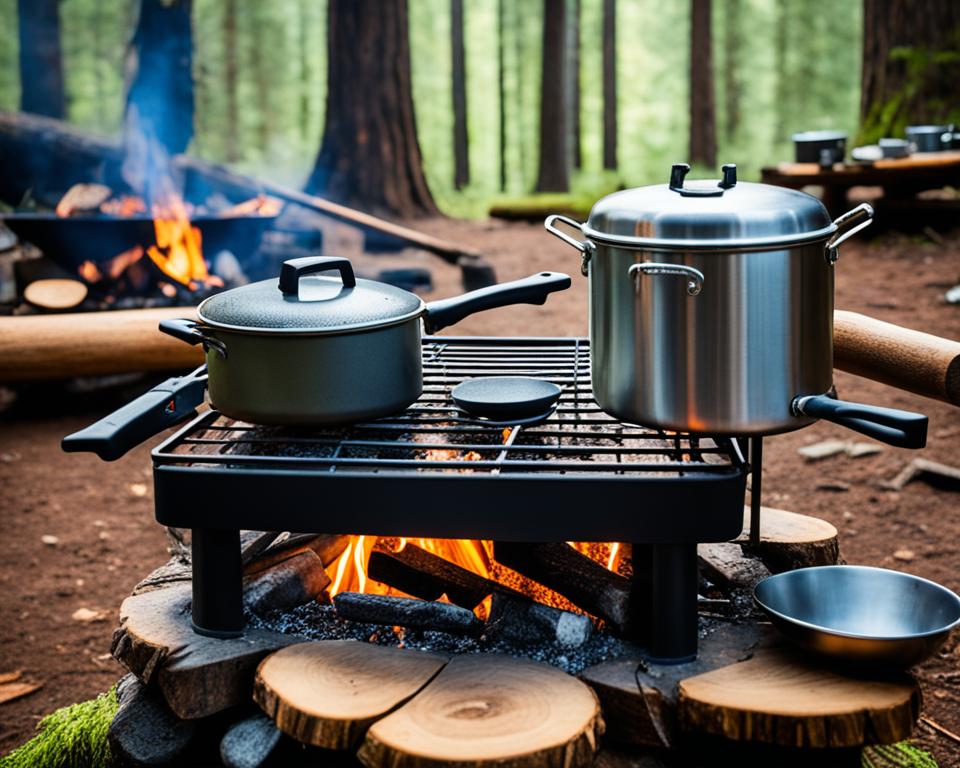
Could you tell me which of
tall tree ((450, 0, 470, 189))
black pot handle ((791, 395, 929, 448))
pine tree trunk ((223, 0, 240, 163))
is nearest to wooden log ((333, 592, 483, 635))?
black pot handle ((791, 395, 929, 448))

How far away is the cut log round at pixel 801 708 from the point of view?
2.02 meters

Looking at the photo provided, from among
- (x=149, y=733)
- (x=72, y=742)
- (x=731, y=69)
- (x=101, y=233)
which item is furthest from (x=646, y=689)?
(x=731, y=69)

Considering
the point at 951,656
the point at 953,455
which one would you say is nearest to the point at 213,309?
the point at 951,656

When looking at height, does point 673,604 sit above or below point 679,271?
below

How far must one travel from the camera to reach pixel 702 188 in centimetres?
219

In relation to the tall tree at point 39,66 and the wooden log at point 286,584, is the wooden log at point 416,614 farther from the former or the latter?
the tall tree at point 39,66

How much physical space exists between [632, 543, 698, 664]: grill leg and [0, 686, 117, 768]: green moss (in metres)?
1.39

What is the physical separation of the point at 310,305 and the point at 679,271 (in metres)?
0.77

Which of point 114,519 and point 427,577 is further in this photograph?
point 114,519

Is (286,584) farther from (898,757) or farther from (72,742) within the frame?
(898,757)

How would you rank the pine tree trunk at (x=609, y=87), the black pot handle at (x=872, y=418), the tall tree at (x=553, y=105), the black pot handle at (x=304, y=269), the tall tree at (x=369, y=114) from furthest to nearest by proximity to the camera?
the pine tree trunk at (x=609, y=87)
the tall tree at (x=553, y=105)
the tall tree at (x=369, y=114)
the black pot handle at (x=304, y=269)
the black pot handle at (x=872, y=418)

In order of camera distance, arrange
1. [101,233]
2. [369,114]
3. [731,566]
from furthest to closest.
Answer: [369,114], [101,233], [731,566]

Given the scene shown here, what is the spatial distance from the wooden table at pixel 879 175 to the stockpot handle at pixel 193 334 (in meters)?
6.99

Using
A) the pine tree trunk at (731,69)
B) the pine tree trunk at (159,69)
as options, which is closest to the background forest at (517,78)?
the pine tree trunk at (731,69)
